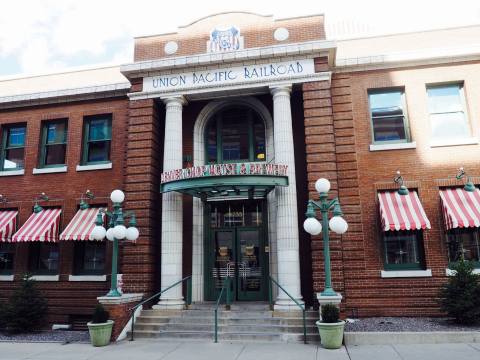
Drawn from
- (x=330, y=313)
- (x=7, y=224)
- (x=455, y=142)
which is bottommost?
(x=330, y=313)

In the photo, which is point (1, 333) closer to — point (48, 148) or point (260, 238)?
point (48, 148)

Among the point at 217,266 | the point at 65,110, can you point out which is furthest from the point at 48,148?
the point at 217,266

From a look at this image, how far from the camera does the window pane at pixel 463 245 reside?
45.3 feet

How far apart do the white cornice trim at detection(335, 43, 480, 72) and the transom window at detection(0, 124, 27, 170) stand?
14.0 m

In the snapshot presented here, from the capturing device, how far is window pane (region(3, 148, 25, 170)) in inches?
716

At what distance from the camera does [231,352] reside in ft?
34.0

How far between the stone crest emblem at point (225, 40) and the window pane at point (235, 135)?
262 cm

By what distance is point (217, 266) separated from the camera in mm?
15688

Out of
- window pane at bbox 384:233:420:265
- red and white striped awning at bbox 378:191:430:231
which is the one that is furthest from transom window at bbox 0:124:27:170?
window pane at bbox 384:233:420:265

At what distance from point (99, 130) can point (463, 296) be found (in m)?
14.8

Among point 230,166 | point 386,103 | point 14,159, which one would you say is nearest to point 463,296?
point 386,103

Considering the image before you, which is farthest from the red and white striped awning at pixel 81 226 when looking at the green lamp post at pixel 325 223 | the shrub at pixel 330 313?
the shrub at pixel 330 313

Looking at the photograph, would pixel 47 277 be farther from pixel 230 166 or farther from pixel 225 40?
pixel 225 40

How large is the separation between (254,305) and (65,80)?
44.5 feet
